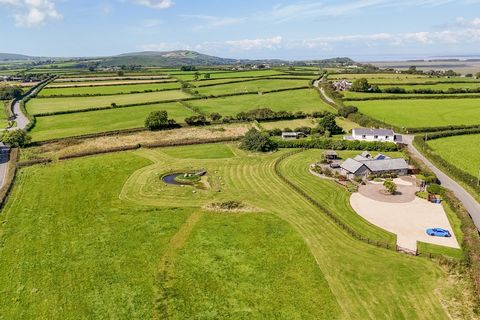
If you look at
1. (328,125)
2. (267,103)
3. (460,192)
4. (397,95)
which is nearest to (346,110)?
(328,125)

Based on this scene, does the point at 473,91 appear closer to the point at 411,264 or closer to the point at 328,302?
the point at 411,264

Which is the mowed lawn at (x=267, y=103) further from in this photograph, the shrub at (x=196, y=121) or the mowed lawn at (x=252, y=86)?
the mowed lawn at (x=252, y=86)

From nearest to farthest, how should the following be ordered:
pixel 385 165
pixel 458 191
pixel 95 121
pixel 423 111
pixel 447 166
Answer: pixel 458 191 < pixel 385 165 < pixel 447 166 < pixel 95 121 < pixel 423 111

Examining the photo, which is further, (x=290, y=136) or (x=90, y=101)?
(x=90, y=101)

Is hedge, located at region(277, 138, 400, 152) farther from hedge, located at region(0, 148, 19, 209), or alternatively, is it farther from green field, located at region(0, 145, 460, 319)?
hedge, located at region(0, 148, 19, 209)

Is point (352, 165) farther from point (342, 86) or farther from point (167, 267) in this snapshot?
point (342, 86)

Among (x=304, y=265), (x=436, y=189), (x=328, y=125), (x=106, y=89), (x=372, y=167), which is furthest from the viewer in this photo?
(x=106, y=89)

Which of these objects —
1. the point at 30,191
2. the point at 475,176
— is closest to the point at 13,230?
the point at 30,191

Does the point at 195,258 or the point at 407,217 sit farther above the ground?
the point at 407,217
